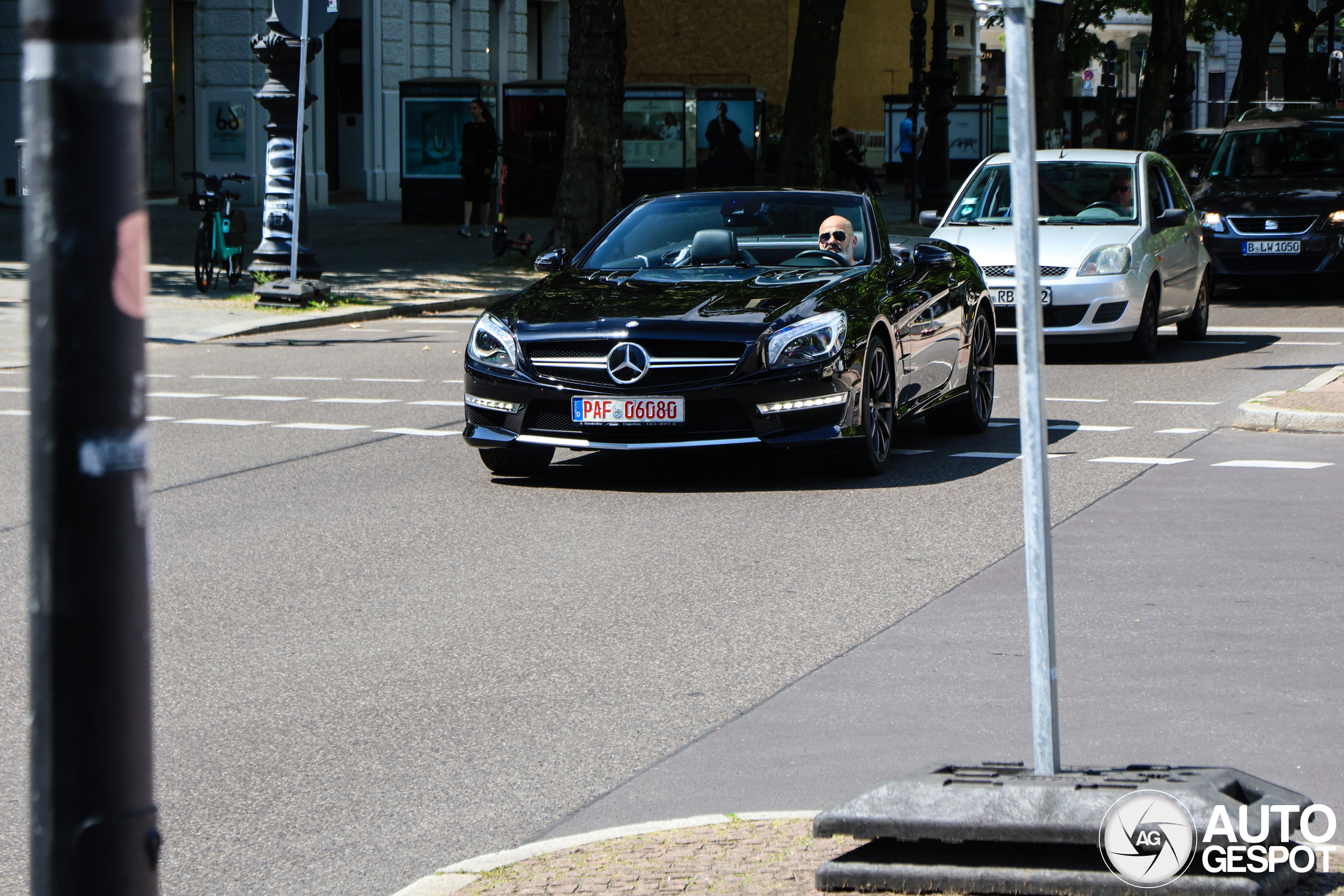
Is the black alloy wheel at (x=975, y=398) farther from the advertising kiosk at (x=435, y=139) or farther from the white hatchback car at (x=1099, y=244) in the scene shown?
the advertising kiosk at (x=435, y=139)

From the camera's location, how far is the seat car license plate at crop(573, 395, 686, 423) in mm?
9227

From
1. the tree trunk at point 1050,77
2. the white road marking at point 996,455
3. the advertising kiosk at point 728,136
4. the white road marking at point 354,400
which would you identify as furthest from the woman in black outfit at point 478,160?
the white road marking at point 996,455

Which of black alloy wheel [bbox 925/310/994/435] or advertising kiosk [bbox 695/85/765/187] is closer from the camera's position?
black alloy wheel [bbox 925/310/994/435]

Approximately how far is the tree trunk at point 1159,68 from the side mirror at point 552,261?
2766 cm

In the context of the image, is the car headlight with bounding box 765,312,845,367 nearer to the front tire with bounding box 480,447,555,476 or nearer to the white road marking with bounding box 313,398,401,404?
the front tire with bounding box 480,447,555,476

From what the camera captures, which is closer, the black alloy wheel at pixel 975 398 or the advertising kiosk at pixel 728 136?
the black alloy wheel at pixel 975 398

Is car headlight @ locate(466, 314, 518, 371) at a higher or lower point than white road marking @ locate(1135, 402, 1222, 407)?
higher

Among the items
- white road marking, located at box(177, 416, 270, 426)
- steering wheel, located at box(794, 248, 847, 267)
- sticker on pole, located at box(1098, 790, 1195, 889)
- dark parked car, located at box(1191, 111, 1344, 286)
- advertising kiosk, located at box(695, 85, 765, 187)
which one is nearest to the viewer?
sticker on pole, located at box(1098, 790, 1195, 889)

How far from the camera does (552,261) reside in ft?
36.1

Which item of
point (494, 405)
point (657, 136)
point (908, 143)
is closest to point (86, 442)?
point (494, 405)

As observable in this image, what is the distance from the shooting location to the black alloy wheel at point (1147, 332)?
15.3m

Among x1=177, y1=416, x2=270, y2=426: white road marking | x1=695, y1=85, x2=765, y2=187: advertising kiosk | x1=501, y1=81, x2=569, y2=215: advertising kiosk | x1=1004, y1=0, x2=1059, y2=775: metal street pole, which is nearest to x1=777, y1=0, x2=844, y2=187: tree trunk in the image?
x1=695, y1=85, x2=765, y2=187: advertising kiosk

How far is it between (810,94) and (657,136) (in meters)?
4.39

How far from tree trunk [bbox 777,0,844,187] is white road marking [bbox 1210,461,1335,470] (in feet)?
62.6
